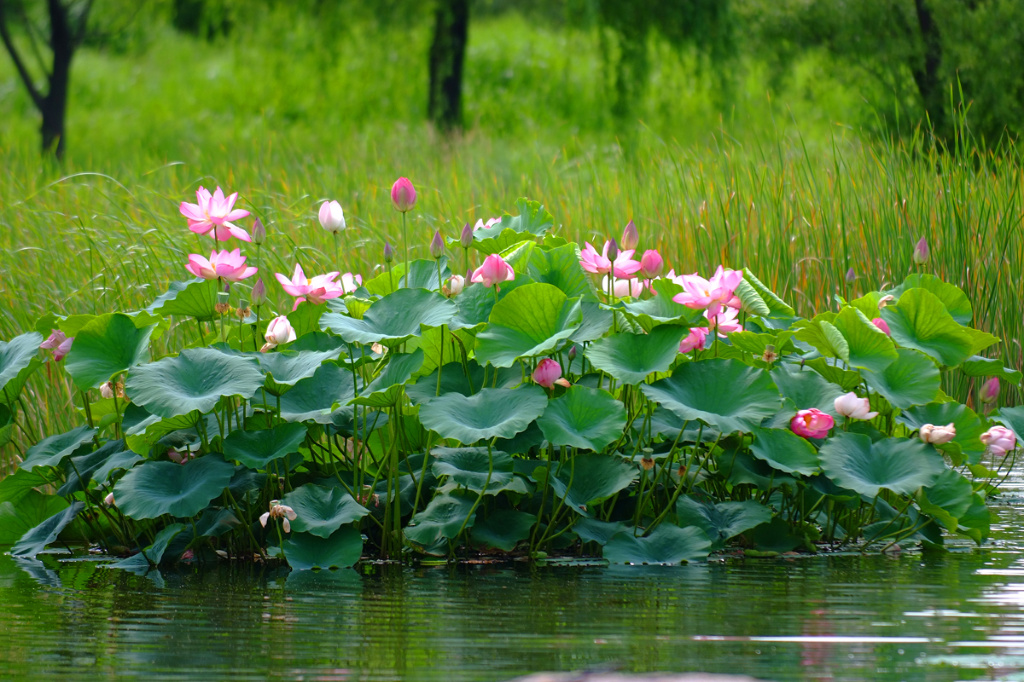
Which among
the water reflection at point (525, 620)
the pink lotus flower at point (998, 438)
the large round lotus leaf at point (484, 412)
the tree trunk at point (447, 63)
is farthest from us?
the tree trunk at point (447, 63)

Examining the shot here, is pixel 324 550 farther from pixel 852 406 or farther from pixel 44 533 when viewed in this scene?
pixel 852 406

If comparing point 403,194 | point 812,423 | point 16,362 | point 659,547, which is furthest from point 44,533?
point 812,423

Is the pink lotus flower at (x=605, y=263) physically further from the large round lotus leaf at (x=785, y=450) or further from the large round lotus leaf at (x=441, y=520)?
the large round lotus leaf at (x=441, y=520)

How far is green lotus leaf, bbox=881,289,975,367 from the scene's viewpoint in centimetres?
227

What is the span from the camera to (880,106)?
280 inches

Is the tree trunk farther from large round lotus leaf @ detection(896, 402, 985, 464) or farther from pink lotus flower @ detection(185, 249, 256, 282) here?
large round lotus leaf @ detection(896, 402, 985, 464)

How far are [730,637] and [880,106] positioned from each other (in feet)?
20.9

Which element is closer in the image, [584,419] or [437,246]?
[584,419]

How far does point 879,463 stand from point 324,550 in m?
1.22

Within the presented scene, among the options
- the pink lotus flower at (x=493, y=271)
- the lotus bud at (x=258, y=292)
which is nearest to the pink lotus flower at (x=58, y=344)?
the lotus bud at (x=258, y=292)

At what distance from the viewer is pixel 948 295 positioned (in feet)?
8.07

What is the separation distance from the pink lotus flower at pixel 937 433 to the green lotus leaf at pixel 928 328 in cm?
22

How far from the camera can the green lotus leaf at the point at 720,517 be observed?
2129mm

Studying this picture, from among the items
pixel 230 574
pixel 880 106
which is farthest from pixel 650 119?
pixel 230 574
